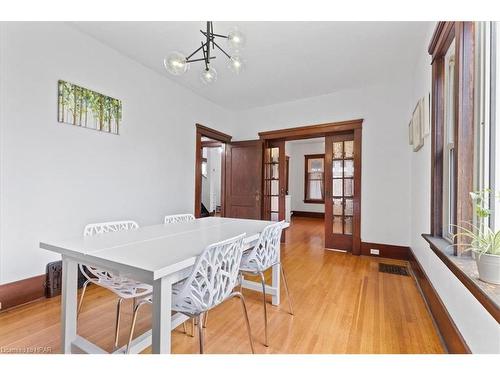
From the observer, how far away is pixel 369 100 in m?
3.84

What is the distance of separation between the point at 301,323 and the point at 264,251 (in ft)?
2.13

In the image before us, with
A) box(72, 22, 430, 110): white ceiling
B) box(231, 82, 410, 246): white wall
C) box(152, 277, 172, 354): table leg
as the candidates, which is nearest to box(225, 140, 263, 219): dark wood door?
box(72, 22, 430, 110): white ceiling

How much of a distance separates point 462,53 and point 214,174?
766 cm

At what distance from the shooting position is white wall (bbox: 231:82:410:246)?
3576 mm

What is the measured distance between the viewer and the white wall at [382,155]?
3576 mm

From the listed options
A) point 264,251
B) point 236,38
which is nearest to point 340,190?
point 264,251

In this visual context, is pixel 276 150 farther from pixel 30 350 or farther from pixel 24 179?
pixel 30 350

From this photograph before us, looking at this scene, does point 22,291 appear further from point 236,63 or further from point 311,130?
point 311,130

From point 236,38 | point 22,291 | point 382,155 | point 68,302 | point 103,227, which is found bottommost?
point 22,291

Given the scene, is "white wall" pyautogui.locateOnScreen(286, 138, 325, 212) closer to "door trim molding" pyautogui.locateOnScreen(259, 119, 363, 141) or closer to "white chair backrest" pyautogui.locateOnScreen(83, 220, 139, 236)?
"door trim molding" pyautogui.locateOnScreen(259, 119, 363, 141)

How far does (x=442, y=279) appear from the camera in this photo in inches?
70.2

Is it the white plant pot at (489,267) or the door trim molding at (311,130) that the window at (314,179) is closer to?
the door trim molding at (311,130)

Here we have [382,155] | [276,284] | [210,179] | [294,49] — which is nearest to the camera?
[276,284]
